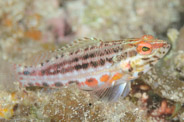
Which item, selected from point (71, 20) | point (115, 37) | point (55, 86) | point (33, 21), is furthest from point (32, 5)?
point (55, 86)

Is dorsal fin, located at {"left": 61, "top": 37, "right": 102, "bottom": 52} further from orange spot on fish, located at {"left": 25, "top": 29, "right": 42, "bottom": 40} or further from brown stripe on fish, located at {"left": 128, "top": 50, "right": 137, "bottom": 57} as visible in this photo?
orange spot on fish, located at {"left": 25, "top": 29, "right": 42, "bottom": 40}

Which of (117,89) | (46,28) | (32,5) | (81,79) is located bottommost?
(117,89)

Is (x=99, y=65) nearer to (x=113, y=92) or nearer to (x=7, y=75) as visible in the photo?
(x=113, y=92)

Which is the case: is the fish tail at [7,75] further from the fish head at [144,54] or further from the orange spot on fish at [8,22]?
the orange spot on fish at [8,22]

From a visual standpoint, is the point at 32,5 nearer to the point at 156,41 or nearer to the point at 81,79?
the point at 81,79

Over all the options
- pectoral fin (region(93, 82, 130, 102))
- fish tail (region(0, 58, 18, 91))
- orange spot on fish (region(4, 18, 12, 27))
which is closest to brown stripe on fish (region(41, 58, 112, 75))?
pectoral fin (region(93, 82, 130, 102))

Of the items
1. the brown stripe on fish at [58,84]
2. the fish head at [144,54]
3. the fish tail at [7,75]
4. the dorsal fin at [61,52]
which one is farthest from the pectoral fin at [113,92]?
the fish tail at [7,75]

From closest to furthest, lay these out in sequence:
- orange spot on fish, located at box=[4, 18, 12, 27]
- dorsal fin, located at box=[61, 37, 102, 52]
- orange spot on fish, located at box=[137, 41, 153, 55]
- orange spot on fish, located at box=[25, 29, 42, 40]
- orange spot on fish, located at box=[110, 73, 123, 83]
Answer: orange spot on fish, located at box=[137, 41, 153, 55], orange spot on fish, located at box=[110, 73, 123, 83], dorsal fin, located at box=[61, 37, 102, 52], orange spot on fish, located at box=[4, 18, 12, 27], orange spot on fish, located at box=[25, 29, 42, 40]
